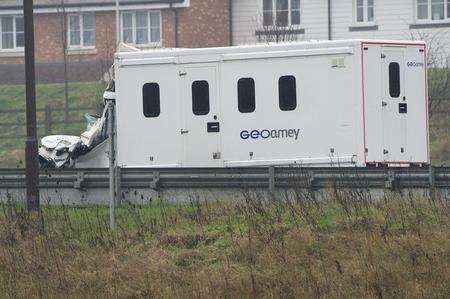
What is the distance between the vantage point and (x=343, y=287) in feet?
48.3

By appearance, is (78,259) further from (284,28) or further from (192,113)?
(284,28)

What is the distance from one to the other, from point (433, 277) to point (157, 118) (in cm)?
1084

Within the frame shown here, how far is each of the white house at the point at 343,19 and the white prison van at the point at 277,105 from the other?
938 inches

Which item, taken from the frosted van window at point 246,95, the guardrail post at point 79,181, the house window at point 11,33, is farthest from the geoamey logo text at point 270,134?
the house window at point 11,33

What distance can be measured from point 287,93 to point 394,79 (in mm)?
2010

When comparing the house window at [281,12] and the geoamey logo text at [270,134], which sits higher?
the house window at [281,12]

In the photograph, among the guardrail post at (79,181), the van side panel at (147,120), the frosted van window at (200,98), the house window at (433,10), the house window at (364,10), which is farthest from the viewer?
the house window at (364,10)

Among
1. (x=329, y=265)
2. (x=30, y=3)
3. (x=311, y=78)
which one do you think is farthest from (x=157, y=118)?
(x=329, y=265)

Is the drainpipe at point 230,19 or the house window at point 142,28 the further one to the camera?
the house window at point 142,28

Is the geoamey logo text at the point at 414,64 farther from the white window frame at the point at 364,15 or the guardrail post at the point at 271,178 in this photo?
the white window frame at the point at 364,15

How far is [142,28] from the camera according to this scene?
52.5 metres

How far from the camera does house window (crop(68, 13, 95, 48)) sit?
52.9 meters

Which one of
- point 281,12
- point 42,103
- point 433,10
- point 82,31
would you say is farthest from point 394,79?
point 82,31

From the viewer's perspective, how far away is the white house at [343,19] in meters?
48.8
